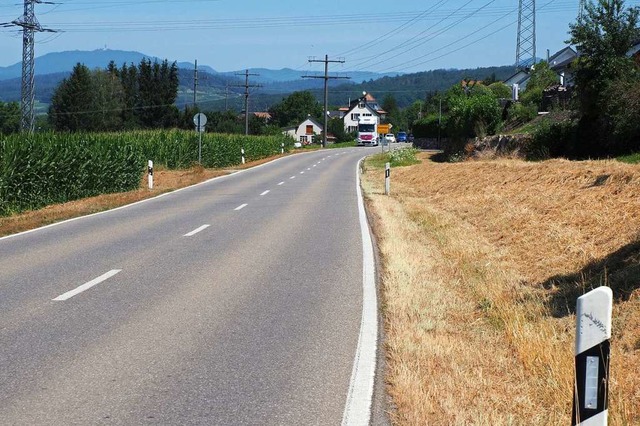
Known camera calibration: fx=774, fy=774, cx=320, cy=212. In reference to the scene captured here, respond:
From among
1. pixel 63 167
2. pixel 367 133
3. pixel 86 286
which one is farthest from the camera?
pixel 367 133

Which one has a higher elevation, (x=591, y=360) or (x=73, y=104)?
(x=73, y=104)

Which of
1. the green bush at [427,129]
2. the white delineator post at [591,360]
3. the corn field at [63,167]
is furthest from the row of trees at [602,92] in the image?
the green bush at [427,129]

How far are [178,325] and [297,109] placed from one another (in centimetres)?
18664

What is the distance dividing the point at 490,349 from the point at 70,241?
9612mm

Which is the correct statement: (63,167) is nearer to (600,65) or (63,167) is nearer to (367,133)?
(600,65)

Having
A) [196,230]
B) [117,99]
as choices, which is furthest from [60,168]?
[117,99]

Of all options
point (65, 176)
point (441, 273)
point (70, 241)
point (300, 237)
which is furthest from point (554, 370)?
point (65, 176)

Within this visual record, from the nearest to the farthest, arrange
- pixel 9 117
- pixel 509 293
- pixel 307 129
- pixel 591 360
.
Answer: pixel 591 360
pixel 509 293
pixel 9 117
pixel 307 129

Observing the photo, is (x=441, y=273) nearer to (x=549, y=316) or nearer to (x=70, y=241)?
(x=549, y=316)

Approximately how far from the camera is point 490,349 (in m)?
6.91

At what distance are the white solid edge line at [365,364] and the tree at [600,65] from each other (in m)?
21.7

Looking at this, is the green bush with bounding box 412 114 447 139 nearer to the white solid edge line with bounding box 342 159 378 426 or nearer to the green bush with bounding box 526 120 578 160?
the green bush with bounding box 526 120 578 160

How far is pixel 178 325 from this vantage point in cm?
760

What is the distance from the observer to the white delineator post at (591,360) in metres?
3.79
